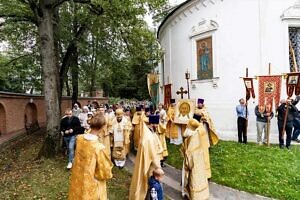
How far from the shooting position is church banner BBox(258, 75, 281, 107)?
1278 cm

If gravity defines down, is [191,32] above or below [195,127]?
above

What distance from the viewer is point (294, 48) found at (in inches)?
560

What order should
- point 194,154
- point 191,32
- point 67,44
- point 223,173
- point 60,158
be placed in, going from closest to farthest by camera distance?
point 194,154 < point 223,173 < point 60,158 < point 191,32 < point 67,44

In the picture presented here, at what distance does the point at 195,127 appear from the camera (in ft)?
28.4

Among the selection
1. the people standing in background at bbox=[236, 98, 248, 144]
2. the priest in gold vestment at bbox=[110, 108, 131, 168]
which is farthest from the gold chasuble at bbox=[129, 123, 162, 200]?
the people standing in background at bbox=[236, 98, 248, 144]

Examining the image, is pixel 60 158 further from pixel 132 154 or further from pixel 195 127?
pixel 195 127

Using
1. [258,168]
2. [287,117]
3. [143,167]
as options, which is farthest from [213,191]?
[287,117]

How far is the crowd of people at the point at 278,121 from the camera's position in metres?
12.0

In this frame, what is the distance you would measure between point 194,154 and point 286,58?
7359 mm

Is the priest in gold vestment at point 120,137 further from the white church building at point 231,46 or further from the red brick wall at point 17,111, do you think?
the red brick wall at point 17,111

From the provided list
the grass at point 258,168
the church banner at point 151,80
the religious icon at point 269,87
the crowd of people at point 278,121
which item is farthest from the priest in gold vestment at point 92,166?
the church banner at point 151,80

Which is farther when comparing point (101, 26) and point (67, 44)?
point (67, 44)

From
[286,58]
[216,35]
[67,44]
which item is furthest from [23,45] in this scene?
[286,58]

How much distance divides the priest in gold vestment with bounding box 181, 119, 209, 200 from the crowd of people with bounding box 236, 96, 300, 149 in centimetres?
473
